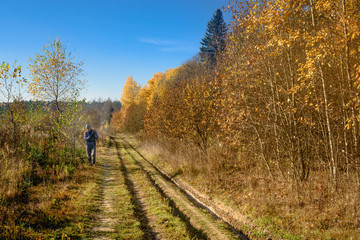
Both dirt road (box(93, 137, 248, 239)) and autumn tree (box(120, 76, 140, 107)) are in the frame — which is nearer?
dirt road (box(93, 137, 248, 239))

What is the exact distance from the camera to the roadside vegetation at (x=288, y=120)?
5.23m

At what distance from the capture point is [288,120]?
24.7 ft

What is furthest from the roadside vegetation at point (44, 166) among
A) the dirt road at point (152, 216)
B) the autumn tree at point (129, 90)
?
the autumn tree at point (129, 90)

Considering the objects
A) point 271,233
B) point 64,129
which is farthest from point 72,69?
point 271,233

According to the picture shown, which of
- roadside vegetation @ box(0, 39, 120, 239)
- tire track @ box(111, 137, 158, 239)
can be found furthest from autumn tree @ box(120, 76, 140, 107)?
tire track @ box(111, 137, 158, 239)

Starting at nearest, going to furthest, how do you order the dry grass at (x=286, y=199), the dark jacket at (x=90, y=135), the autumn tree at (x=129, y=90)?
the dry grass at (x=286, y=199), the dark jacket at (x=90, y=135), the autumn tree at (x=129, y=90)

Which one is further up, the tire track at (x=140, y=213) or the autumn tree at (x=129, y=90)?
the autumn tree at (x=129, y=90)

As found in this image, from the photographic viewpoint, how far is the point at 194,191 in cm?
870

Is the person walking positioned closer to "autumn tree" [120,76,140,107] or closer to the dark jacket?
the dark jacket

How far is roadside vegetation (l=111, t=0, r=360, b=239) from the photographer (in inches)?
206

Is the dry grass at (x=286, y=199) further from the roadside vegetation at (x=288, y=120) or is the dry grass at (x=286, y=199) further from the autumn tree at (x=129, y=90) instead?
the autumn tree at (x=129, y=90)

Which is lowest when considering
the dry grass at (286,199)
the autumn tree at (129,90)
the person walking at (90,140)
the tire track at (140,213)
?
the tire track at (140,213)

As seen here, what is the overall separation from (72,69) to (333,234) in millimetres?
14500

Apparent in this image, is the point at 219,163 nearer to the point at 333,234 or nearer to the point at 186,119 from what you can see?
the point at 186,119
